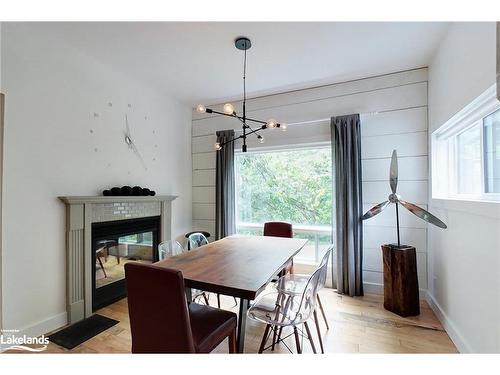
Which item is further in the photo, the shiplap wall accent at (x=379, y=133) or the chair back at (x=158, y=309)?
the shiplap wall accent at (x=379, y=133)

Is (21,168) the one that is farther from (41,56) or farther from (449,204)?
(449,204)

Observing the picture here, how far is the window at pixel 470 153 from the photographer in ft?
5.62

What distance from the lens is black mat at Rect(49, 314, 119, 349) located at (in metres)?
2.03

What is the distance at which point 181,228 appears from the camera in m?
3.98

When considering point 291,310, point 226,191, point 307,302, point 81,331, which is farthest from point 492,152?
point 81,331

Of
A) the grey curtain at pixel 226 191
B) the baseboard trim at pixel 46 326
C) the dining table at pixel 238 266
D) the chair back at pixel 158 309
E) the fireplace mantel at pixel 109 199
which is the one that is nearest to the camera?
the chair back at pixel 158 309

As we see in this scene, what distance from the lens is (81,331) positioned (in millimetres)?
2195

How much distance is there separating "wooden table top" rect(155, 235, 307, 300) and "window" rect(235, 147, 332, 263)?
1019mm

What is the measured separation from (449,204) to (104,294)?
376 cm

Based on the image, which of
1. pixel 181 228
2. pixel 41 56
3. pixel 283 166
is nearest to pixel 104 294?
pixel 181 228

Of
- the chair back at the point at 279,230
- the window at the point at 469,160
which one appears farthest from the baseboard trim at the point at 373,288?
the window at the point at 469,160

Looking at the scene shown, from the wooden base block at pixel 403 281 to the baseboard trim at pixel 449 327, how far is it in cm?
19

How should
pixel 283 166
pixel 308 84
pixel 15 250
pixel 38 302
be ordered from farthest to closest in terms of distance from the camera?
pixel 283 166
pixel 308 84
pixel 38 302
pixel 15 250

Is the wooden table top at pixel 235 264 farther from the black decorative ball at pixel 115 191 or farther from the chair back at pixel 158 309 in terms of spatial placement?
the black decorative ball at pixel 115 191
